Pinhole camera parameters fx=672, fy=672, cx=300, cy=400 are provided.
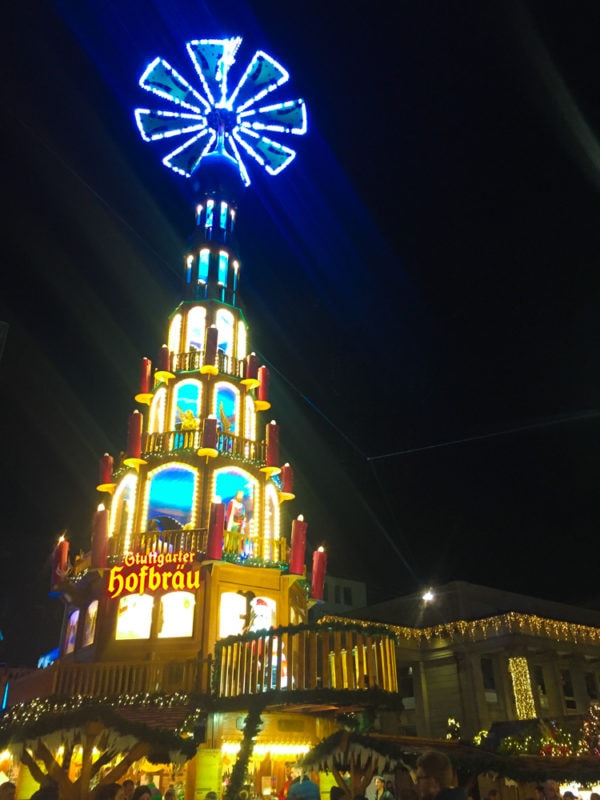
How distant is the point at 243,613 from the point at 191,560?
94.7 inches

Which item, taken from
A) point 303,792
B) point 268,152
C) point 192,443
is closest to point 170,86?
point 268,152

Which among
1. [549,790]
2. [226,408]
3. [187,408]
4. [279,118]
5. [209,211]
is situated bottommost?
[549,790]

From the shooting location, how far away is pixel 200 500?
23.0 metres

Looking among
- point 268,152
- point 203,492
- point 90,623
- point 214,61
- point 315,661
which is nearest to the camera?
point 315,661

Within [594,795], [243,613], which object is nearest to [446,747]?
A: [594,795]

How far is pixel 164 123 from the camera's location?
1409 inches

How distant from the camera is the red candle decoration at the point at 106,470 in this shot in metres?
24.5

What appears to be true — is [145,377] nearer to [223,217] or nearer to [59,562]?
[59,562]

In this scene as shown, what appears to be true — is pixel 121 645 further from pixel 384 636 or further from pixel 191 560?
pixel 384 636

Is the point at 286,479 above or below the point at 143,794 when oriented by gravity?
above

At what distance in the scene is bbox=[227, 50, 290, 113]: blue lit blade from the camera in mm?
36031

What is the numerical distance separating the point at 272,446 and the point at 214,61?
23.0 m

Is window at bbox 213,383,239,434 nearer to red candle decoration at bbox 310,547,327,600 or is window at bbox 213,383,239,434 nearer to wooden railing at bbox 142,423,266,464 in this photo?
wooden railing at bbox 142,423,266,464

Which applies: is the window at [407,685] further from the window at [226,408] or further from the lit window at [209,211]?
the lit window at [209,211]
